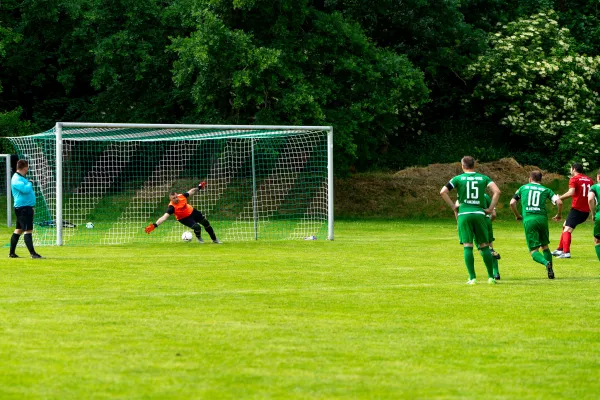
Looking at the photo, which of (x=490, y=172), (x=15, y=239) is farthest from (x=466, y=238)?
(x=490, y=172)

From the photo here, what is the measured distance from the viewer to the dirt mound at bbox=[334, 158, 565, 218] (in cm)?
4072

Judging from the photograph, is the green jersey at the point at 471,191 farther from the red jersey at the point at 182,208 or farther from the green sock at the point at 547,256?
the red jersey at the point at 182,208

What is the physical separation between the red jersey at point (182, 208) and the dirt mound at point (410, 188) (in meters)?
15.7

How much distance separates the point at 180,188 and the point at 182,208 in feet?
32.8

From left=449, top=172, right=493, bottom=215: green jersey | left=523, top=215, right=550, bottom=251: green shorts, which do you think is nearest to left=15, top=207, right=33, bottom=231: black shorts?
left=449, top=172, right=493, bottom=215: green jersey

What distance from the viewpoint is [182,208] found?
2548cm

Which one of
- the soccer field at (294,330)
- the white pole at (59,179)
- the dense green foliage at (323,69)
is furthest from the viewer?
the dense green foliage at (323,69)

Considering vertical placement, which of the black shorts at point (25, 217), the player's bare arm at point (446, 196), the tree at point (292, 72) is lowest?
the black shorts at point (25, 217)

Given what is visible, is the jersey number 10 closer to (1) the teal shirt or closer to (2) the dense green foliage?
(1) the teal shirt

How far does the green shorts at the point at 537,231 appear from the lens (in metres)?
17.8

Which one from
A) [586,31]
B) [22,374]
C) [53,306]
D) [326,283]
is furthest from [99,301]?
[586,31]

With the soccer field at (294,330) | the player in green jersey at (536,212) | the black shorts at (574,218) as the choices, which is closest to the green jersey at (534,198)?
the player in green jersey at (536,212)

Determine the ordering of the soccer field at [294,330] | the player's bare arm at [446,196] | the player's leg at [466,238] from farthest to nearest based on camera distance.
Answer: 1. the player's leg at [466,238]
2. the player's bare arm at [446,196]
3. the soccer field at [294,330]

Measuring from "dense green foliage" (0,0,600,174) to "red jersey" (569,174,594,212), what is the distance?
15.9 m
